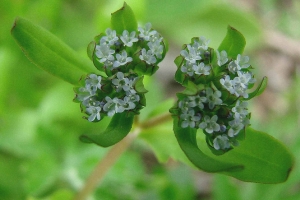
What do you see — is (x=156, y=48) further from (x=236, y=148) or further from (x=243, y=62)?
(x=236, y=148)

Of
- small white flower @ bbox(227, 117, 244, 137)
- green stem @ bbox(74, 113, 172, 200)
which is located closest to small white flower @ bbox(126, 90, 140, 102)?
small white flower @ bbox(227, 117, 244, 137)

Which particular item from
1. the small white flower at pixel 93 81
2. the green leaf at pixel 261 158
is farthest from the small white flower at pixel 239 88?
the small white flower at pixel 93 81

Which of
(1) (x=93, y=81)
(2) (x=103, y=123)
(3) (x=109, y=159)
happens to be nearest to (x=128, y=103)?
Answer: (1) (x=93, y=81)

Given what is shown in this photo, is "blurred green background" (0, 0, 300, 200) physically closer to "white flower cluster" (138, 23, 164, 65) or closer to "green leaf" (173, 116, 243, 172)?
"green leaf" (173, 116, 243, 172)

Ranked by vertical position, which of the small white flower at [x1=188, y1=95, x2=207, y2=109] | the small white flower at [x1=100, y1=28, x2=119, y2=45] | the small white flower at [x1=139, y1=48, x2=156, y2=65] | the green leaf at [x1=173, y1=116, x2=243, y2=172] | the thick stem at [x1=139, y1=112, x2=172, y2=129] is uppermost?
the small white flower at [x1=100, y1=28, x2=119, y2=45]

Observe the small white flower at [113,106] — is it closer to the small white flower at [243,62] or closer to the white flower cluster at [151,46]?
the white flower cluster at [151,46]

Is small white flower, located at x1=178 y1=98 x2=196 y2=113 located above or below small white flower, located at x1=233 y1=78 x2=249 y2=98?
below
